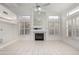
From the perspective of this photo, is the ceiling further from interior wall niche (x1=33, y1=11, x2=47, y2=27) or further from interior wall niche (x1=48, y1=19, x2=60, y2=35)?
interior wall niche (x1=48, y1=19, x2=60, y2=35)

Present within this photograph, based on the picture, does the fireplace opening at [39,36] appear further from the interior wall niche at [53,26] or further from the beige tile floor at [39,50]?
the beige tile floor at [39,50]

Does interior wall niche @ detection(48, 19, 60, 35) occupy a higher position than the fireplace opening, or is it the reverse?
interior wall niche @ detection(48, 19, 60, 35)

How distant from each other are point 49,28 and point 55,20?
2.30 feet

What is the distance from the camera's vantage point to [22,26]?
6.42 metres

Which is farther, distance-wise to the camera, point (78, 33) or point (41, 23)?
point (41, 23)

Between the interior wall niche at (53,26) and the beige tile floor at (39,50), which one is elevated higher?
the interior wall niche at (53,26)

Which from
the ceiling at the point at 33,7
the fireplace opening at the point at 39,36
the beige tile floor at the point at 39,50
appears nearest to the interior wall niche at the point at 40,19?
the ceiling at the point at 33,7

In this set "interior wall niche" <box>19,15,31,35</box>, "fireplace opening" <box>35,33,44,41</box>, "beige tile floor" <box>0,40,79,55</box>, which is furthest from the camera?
"fireplace opening" <box>35,33,44,41</box>

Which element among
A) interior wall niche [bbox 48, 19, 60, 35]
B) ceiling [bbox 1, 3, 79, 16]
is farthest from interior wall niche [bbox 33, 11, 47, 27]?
ceiling [bbox 1, 3, 79, 16]

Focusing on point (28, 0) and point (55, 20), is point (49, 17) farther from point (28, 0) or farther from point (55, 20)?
A: point (28, 0)

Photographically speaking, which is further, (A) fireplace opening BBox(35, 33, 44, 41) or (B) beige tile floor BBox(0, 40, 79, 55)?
(A) fireplace opening BBox(35, 33, 44, 41)

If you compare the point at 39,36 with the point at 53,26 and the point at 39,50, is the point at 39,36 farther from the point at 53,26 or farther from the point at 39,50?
the point at 39,50

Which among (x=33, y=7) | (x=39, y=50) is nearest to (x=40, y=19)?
(x=33, y=7)
